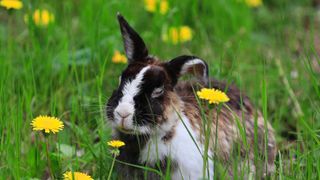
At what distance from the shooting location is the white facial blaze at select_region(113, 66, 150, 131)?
3.80m

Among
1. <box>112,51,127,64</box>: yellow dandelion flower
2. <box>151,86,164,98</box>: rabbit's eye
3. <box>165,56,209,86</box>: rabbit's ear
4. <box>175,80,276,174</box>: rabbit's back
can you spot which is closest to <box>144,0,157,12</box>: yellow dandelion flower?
<box>112,51,127,64</box>: yellow dandelion flower

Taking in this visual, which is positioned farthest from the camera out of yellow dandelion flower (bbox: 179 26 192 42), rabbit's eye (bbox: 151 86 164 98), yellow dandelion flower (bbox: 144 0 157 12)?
yellow dandelion flower (bbox: 144 0 157 12)

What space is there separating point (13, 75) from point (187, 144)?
1.47 m

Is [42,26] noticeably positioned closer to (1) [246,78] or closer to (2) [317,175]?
(1) [246,78]

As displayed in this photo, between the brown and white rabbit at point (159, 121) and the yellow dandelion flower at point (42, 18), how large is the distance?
4.26 ft

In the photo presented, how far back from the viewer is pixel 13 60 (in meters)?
5.40

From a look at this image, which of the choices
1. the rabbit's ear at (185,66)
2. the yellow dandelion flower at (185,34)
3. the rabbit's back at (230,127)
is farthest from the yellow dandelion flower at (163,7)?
the rabbit's ear at (185,66)

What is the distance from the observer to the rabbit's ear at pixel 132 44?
13.9 ft

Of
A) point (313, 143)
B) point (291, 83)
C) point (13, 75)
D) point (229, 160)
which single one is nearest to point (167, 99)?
point (229, 160)

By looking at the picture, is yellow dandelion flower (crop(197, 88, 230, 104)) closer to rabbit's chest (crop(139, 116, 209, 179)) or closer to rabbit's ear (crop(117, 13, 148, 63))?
rabbit's chest (crop(139, 116, 209, 179))

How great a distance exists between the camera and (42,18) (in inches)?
221

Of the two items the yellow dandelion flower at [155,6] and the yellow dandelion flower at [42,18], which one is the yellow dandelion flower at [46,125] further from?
the yellow dandelion flower at [155,6]

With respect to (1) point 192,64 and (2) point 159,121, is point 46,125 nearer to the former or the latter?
(2) point 159,121

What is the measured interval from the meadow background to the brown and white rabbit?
0.16 meters
